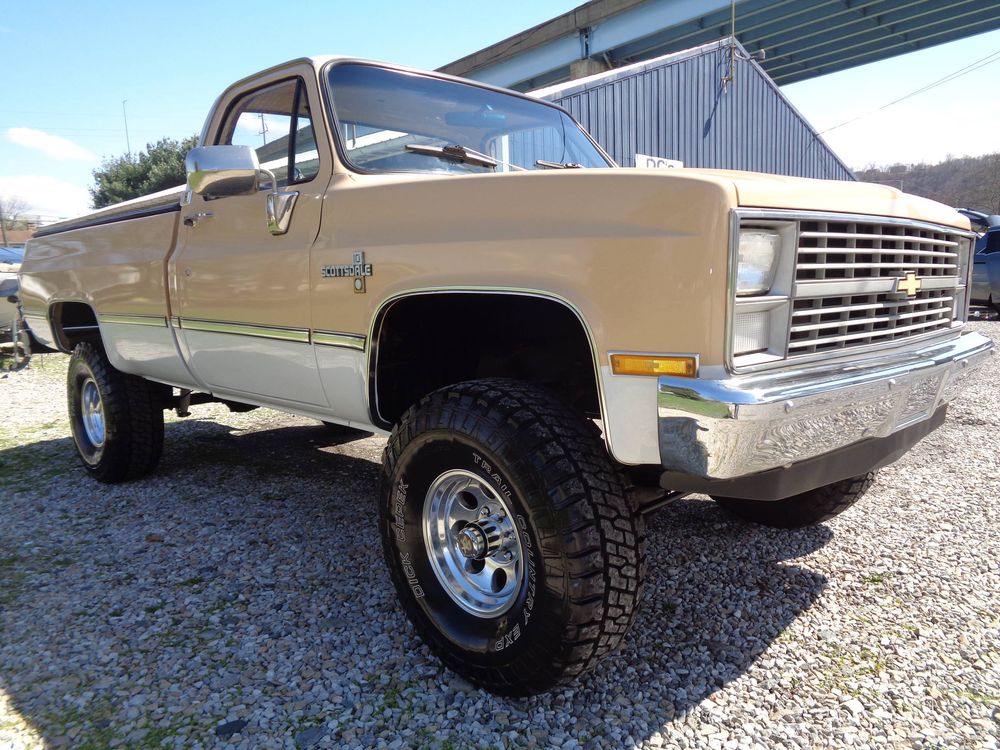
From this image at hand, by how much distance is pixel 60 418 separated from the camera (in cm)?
683

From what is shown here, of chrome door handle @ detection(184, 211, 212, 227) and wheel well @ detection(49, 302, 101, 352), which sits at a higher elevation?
chrome door handle @ detection(184, 211, 212, 227)

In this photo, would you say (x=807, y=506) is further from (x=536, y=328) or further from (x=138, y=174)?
(x=138, y=174)

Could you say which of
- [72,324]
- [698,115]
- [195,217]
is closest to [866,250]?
[195,217]

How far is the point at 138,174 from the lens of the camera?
1380 inches

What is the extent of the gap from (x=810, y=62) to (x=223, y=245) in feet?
82.9

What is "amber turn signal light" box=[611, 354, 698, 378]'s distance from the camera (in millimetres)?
1794

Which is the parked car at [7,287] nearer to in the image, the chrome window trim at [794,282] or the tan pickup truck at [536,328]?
the tan pickup truck at [536,328]

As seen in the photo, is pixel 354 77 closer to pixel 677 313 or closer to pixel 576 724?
pixel 677 313

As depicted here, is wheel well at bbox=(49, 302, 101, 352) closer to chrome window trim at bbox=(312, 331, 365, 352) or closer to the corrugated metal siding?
chrome window trim at bbox=(312, 331, 365, 352)

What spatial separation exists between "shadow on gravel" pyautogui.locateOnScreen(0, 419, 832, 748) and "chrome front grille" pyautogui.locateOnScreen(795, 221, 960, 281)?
4.36 feet

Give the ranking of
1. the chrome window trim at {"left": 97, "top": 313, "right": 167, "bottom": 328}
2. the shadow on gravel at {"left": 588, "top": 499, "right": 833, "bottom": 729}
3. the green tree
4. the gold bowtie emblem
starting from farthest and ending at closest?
the green tree, the chrome window trim at {"left": 97, "top": 313, "right": 167, "bottom": 328}, the shadow on gravel at {"left": 588, "top": 499, "right": 833, "bottom": 729}, the gold bowtie emblem

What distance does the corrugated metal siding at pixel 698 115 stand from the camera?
1250 centimetres

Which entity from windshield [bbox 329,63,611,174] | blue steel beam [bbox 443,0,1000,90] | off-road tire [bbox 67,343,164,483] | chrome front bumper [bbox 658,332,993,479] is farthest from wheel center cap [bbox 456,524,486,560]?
blue steel beam [bbox 443,0,1000,90]

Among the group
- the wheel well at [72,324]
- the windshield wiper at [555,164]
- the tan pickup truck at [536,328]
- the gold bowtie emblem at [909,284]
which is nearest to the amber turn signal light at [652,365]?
the tan pickup truck at [536,328]
